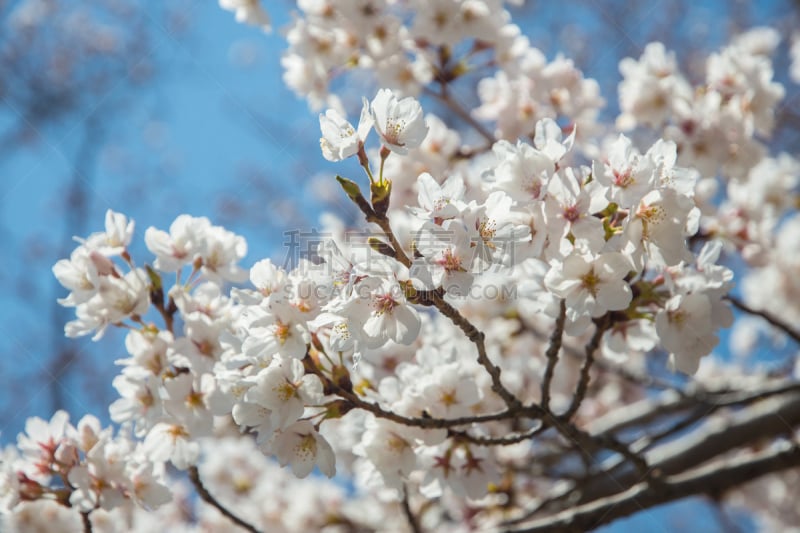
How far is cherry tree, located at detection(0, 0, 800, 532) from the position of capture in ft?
4.49

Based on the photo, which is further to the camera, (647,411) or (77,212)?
(77,212)

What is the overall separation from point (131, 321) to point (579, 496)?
164cm

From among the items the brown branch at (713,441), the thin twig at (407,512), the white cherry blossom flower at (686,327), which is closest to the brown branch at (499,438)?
the thin twig at (407,512)

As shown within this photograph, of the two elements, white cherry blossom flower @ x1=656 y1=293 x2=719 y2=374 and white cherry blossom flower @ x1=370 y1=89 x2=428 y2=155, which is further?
white cherry blossom flower @ x1=656 y1=293 x2=719 y2=374

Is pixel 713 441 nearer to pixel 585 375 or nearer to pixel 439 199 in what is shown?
pixel 585 375

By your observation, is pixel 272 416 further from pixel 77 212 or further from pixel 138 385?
pixel 77 212

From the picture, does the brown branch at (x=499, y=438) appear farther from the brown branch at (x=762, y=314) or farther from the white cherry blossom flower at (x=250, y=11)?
the white cherry blossom flower at (x=250, y=11)

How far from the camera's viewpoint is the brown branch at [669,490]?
1929 millimetres

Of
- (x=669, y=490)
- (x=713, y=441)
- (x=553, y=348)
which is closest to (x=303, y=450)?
(x=553, y=348)

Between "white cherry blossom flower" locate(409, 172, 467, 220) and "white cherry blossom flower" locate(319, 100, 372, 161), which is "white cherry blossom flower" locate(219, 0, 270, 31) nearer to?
"white cherry blossom flower" locate(319, 100, 372, 161)

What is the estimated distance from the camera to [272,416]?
1.44 metres

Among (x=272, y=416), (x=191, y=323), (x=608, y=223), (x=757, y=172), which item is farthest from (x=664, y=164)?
(x=757, y=172)

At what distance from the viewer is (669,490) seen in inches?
80.0

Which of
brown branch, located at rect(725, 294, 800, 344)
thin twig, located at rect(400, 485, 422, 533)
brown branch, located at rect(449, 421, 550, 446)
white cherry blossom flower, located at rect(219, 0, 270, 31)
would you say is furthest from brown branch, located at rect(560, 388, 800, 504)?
white cherry blossom flower, located at rect(219, 0, 270, 31)
